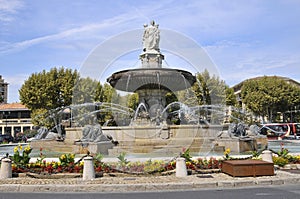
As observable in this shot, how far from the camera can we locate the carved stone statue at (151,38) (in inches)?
1057

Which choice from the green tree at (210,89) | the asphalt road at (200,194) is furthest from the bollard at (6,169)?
the green tree at (210,89)

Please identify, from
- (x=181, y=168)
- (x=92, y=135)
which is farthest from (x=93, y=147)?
(x=181, y=168)

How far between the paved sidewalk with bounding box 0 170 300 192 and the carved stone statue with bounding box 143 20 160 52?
1752 centimetres

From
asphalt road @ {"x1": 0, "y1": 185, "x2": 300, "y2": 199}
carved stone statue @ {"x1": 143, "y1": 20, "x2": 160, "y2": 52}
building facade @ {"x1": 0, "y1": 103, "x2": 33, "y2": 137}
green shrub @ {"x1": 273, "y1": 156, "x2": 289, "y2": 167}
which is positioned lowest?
asphalt road @ {"x1": 0, "y1": 185, "x2": 300, "y2": 199}

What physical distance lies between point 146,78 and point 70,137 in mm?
6733

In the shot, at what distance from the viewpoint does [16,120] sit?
8131cm

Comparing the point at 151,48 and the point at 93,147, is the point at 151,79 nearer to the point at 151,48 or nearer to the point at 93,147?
the point at 151,48

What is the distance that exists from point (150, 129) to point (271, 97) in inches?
1676

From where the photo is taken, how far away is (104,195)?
8.73 m

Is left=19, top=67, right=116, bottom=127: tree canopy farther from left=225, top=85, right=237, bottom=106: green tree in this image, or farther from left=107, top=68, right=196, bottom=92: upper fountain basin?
left=107, top=68, right=196, bottom=92: upper fountain basin

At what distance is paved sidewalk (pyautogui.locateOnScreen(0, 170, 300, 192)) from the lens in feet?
31.0

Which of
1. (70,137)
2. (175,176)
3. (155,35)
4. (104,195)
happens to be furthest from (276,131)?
(104,195)

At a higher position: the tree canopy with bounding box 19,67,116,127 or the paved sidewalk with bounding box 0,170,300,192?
the tree canopy with bounding box 19,67,116,127

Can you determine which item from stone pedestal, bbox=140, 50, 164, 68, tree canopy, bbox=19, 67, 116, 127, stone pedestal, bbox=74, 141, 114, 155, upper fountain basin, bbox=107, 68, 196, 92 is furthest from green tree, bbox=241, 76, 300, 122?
stone pedestal, bbox=74, 141, 114, 155
